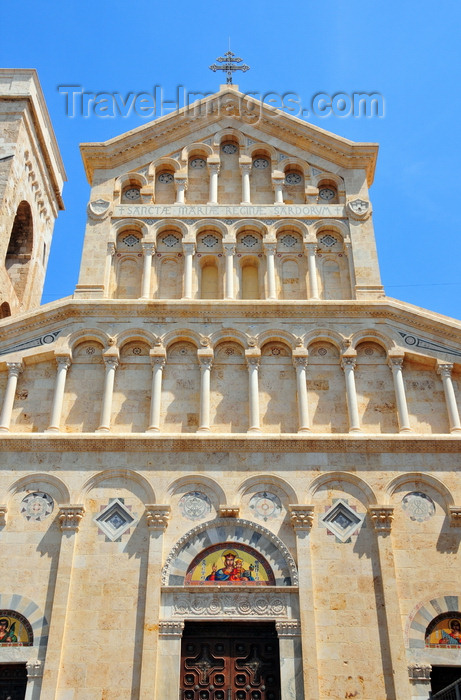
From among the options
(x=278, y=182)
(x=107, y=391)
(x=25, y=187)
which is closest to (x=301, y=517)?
(x=107, y=391)

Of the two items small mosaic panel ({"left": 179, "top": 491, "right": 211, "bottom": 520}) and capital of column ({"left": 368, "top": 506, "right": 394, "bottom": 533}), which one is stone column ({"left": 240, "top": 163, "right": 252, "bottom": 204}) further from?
capital of column ({"left": 368, "top": 506, "right": 394, "bottom": 533})

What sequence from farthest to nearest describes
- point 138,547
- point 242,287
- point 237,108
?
1. point 237,108
2. point 242,287
3. point 138,547

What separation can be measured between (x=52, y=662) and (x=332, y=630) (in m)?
4.81

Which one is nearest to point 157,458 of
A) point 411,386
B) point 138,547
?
point 138,547

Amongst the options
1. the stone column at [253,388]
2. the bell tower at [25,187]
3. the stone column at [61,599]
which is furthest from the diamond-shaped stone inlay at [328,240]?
the stone column at [61,599]

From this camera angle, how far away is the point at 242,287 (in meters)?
17.5

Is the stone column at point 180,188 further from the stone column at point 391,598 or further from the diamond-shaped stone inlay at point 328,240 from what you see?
the stone column at point 391,598

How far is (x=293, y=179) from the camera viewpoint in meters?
19.2

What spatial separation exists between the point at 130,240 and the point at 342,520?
8.49 metres

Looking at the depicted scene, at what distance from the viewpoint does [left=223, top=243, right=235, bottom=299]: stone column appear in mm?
16891

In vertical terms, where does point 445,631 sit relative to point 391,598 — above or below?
below

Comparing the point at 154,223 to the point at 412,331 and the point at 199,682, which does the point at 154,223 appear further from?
the point at 199,682

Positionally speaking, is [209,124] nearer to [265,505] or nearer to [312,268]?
[312,268]

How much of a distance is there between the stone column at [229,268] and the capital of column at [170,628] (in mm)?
7159
